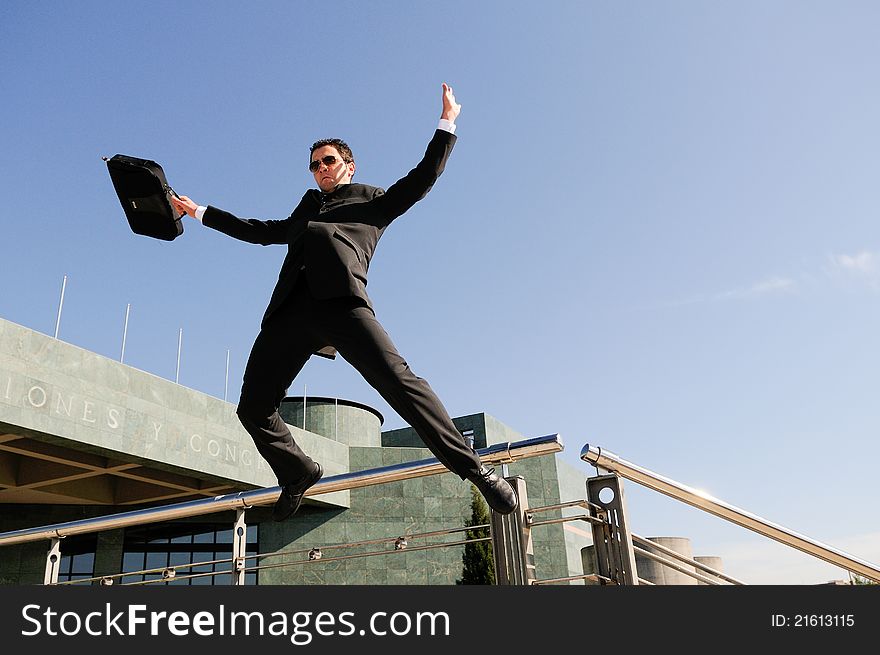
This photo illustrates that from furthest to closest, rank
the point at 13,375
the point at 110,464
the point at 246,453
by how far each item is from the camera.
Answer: the point at 246,453 → the point at 110,464 → the point at 13,375

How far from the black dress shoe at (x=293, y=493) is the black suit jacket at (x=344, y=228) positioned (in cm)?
62

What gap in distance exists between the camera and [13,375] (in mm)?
11109

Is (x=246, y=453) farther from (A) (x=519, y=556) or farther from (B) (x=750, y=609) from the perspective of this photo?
(B) (x=750, y=609)

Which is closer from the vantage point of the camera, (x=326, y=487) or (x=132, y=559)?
(x=326, y=487)

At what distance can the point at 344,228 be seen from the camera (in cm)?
276

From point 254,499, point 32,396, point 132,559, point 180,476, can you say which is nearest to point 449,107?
point 254,499

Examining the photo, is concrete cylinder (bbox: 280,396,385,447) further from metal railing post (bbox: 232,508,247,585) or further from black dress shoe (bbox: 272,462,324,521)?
black dress shoe (bbox: 272,462,324,521)

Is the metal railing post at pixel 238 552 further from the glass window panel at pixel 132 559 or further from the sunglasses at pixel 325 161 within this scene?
the glass window panel at pixel 132 559

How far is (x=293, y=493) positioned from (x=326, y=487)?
0.24 meters

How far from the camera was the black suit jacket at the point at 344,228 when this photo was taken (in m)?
2.60

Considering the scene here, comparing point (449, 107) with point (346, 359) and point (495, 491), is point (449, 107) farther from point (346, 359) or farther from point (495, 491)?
point (495, 491)

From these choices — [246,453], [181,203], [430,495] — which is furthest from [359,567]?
[181,203]

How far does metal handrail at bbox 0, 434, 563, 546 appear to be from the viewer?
2.85m

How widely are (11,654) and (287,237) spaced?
5.92 ft
